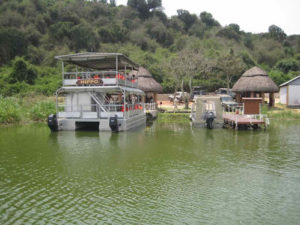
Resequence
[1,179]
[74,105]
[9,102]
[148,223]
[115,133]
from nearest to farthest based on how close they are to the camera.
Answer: [148,223], [1,179], [115,133], [74,105], [9,102]

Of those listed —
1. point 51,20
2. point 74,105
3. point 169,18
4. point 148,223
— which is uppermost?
point 169,18

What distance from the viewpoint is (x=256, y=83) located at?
35.8m

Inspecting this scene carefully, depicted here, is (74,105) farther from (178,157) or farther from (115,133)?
(178,157)

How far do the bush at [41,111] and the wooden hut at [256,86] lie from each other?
2253 cm

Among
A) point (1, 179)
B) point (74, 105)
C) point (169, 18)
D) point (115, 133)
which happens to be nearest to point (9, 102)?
point (74, 105)

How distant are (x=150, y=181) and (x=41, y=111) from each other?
21.4 m

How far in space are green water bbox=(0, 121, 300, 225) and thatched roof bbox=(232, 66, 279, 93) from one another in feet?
60.0

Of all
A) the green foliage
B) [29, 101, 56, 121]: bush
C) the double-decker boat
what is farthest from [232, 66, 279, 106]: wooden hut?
the green foliage

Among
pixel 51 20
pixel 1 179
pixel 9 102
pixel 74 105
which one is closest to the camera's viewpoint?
pixel 1 179

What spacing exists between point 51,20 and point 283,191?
2979 inches

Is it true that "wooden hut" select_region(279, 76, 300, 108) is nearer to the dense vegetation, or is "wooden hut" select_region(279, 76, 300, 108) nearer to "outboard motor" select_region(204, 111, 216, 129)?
the dense vegetation

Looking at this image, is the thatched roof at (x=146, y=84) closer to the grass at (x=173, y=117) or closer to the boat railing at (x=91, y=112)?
the grass at (x=173, y=117)

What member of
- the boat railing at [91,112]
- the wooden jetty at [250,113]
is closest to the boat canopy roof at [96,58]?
the boat railing at [91,112]

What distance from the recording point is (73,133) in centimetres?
2156
